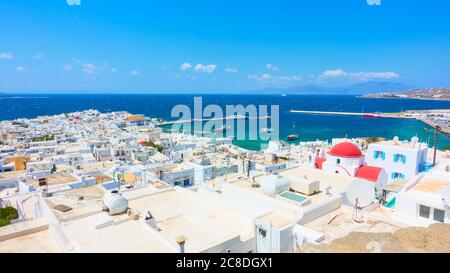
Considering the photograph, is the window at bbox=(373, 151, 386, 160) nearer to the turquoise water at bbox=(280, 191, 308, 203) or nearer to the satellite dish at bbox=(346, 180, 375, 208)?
the satellite dish at bbox=(346, 180, 375, 208)

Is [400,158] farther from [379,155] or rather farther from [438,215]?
[438,215]

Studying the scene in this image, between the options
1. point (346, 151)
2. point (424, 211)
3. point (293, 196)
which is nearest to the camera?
point (424, 211)

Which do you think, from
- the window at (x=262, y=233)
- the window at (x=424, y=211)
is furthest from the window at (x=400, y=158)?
the window at (x=262, y=233)

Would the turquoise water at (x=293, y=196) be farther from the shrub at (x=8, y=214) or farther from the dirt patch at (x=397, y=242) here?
the shrub at (x=8, y=214)

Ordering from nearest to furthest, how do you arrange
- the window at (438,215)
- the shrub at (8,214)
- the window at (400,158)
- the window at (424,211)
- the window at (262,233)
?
1. the window at (262,233)
2. the window at (438,215)
3. the window at (424,211)
4. the shrub at (8,214)
5. the window at (400,158)

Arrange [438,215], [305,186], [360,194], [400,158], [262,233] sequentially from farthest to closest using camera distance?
1. [400,158]
2. [360,194]
3. [305,186]
4. [438,215]
5. [262,233]

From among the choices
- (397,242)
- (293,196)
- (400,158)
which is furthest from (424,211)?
(400,158)
